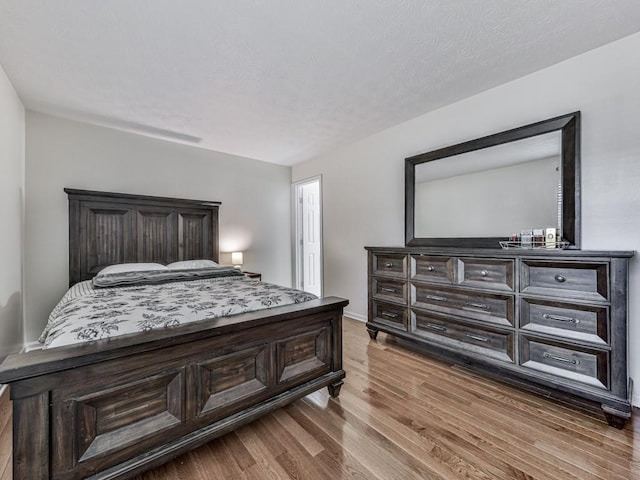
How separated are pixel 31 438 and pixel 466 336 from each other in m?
2.60

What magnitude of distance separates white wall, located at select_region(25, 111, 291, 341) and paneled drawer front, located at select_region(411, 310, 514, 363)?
2.81 metres

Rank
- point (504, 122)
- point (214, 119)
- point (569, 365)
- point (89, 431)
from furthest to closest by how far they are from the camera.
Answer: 1. point (214, 119)
2. point (504, 122)
3. point (569, 365)
4. point (89, 431)

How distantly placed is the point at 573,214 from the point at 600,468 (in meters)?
1.53

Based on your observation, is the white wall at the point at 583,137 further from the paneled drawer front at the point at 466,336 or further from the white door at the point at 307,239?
the white door at the point at 307,239

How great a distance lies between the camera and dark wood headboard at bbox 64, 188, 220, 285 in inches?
123

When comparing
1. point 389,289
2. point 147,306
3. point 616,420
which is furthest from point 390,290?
point 147,306

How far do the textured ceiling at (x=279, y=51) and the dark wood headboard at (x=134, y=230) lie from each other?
36.7 inches

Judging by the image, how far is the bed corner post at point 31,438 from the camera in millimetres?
1072

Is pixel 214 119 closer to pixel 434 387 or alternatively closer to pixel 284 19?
pixel 284 19

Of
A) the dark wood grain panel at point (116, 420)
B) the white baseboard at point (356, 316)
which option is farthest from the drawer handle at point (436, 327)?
the dark wood grain panel at point (116, 420)

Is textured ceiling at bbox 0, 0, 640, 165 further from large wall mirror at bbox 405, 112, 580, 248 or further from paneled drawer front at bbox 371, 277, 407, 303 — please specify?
paneled drawer front at bbox 371, 277, 407, 303

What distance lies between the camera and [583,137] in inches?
81.4

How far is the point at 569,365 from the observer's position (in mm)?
1845

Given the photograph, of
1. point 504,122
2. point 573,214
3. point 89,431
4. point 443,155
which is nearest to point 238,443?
point 89,431
